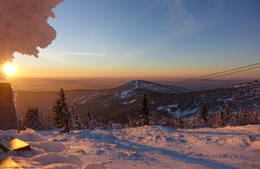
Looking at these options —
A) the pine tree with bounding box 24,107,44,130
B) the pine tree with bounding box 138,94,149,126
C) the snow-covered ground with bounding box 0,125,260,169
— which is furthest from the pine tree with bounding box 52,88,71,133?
the snow-covered ground with bounding box 0,125,260,169

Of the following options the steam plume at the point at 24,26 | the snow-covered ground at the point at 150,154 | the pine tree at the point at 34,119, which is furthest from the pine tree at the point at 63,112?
the steam plume at the point at 24,26

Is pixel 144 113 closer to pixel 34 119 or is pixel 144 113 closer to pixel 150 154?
pixel 150 154

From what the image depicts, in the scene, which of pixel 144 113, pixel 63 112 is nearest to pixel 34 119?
pixel 63 112

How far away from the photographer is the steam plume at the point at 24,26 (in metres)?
1.61

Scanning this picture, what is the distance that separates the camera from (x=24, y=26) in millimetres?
1716

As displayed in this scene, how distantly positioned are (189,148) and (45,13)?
9334 millimetres

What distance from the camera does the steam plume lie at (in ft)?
5.29

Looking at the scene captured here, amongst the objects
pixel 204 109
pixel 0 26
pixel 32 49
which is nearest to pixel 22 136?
pixel 32 49

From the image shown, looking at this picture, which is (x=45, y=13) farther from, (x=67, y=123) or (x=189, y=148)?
(x=67, y=123)

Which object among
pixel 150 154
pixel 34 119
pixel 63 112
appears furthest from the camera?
pixel 34 119

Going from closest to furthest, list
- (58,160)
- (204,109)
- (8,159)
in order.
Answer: (8,159) < (58,160) < (204,109)

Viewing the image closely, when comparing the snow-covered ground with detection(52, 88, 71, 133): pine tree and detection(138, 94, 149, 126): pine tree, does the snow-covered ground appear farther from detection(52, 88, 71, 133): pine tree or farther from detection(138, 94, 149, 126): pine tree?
detection(52, 88, 71, 133): pine tree

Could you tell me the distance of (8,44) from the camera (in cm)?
178

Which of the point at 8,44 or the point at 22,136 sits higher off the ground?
the point at 8,44
